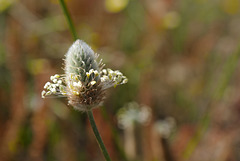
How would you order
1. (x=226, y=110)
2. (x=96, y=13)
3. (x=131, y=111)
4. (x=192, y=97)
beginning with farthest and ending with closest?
(x=96, y=13) < (x=192, y=97) < (x=226, y=110) < (x=131, y=111)

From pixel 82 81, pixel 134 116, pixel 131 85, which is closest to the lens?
pixel 82 81

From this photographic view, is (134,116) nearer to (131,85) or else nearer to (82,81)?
(131,85)

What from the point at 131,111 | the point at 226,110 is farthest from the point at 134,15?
the point at 131,111

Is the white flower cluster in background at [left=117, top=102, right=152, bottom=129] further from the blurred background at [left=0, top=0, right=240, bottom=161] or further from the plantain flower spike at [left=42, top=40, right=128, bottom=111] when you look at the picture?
the plantain flower spike at [left=42, top=40, right=128, bottom=111]

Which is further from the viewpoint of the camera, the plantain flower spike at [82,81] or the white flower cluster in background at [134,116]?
the white flower cluster in background at [134,116]

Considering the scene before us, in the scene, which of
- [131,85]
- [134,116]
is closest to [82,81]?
[134,116]

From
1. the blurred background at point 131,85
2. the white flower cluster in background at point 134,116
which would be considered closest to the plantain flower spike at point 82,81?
the blurred background at point 131,85

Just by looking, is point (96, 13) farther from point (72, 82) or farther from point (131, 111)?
point (72, 82)

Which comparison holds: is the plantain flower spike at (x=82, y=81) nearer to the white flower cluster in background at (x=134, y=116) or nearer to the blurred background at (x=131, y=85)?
the blurred background at (x=131, y=85)

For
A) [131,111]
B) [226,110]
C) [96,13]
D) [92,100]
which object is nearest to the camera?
[92,100]
